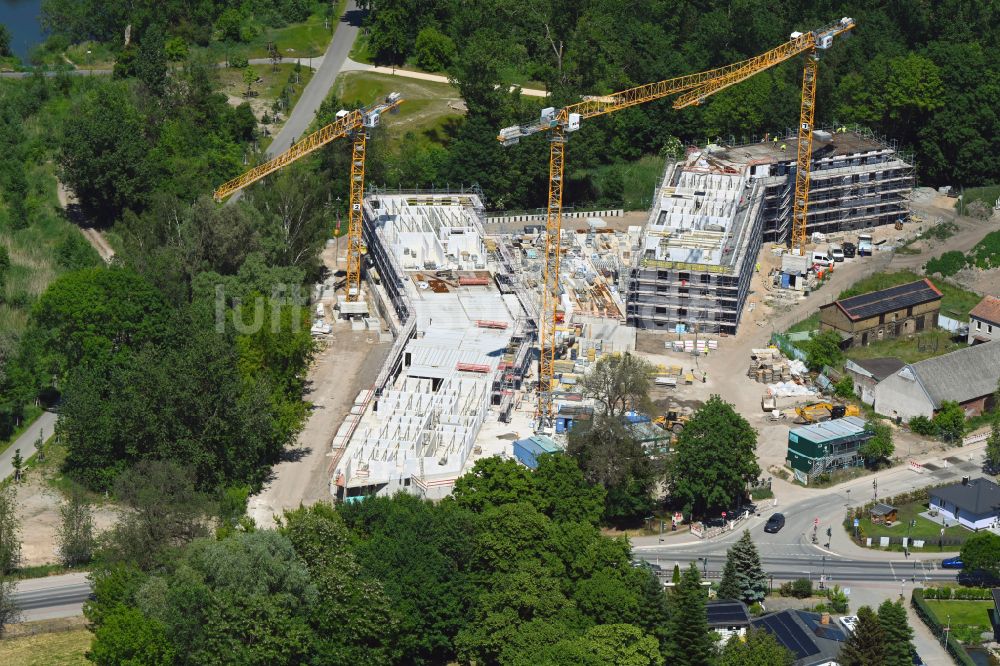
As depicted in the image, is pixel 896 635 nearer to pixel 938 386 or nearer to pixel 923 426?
pixel 923 426

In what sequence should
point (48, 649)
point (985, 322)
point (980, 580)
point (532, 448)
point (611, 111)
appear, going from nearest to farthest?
point (48, 649) < point (980, 580) < point (532, 448) < point (985, 322) < point (611, 111)

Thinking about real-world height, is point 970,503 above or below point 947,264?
below

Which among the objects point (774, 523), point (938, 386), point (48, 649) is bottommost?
point (48, 649)

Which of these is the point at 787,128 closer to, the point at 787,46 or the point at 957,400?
the point at 787,46

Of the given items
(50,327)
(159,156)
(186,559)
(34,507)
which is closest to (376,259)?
(159,156)

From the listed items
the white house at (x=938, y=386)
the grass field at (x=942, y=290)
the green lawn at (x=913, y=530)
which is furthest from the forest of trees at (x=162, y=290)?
the grass field at (x=942, y=290)

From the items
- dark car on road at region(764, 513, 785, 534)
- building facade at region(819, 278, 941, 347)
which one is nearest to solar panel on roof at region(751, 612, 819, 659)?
dark car on road at region(764, 513, 785, 534)

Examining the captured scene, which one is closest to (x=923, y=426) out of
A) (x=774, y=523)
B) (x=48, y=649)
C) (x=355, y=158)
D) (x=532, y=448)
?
(x=774, y=523)

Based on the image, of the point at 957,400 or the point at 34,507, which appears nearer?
the point at 34,507
